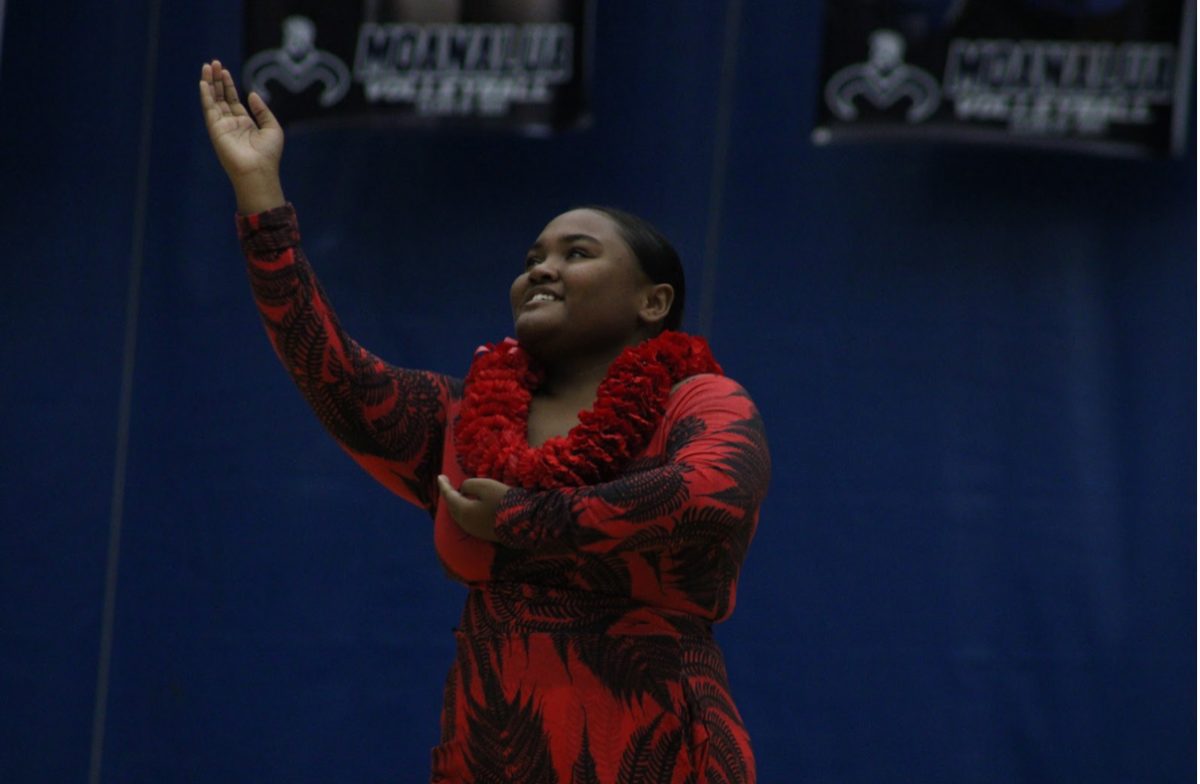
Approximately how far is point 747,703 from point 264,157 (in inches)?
107

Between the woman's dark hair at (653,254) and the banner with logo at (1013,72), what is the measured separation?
2.10 m

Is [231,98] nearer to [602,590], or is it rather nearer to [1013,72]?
[602,590]

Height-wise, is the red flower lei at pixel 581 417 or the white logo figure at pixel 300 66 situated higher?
the white logo figure at pixel 300 66

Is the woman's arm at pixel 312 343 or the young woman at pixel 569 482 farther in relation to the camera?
the woman's arm at pixel 312 343

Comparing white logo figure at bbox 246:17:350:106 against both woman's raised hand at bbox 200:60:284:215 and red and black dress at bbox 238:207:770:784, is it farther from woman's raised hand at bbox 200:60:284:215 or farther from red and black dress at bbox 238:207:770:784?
red and black dress at bbox 238:207:770:784

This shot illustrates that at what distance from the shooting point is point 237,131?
2.44m

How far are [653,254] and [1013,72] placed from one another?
2349 millimetres

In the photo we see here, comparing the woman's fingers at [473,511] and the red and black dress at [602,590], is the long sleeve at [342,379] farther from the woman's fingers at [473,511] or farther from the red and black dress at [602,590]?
the woman's fingers at [473,511]

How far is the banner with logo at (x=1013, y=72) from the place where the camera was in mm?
4449

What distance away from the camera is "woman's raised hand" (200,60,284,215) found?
236 centimetres

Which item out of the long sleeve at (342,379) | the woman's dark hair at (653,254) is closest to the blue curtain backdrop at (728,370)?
the woman's dark hair at (653,254)

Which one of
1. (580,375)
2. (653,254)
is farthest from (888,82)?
(580,375)

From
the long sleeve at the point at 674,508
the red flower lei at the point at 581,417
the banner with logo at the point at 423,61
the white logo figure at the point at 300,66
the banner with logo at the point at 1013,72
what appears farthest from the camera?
the white logo figure at the point at 300,66

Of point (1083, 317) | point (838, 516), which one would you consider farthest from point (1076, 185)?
point (838, 516)
